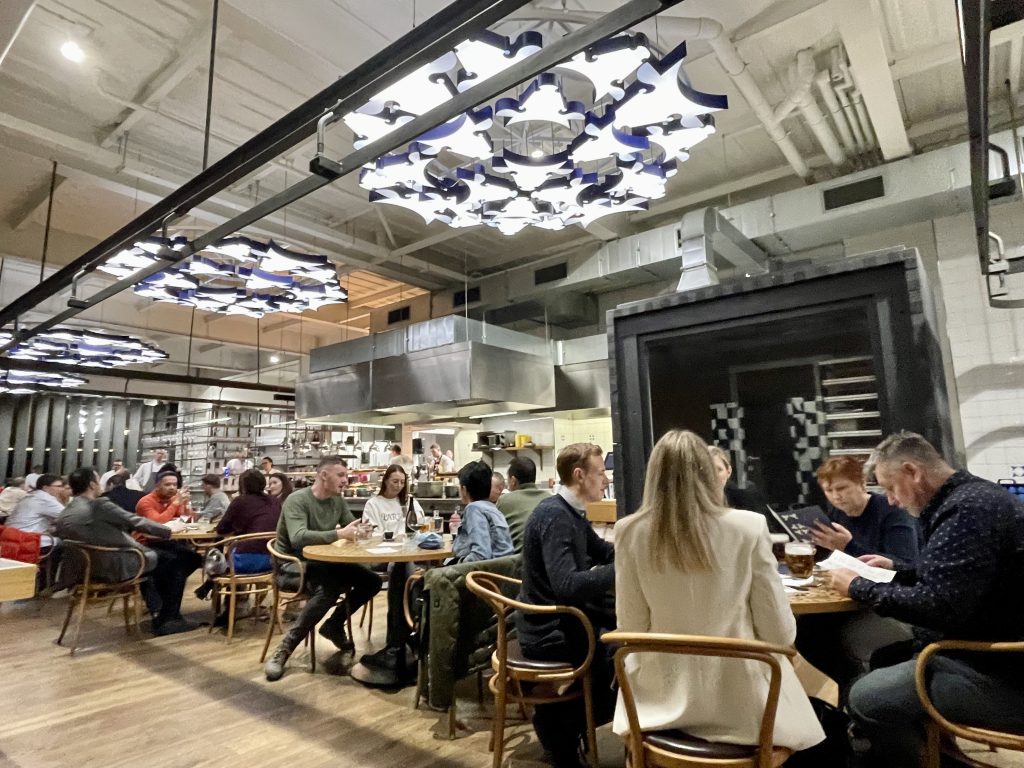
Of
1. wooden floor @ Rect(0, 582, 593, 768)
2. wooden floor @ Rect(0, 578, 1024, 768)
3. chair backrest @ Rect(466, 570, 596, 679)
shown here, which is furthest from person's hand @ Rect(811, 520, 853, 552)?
wooden floor @ Rect(0, 582, 593, 768)

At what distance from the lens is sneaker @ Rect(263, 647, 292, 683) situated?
12.7 ft

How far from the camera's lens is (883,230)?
18.9 feet

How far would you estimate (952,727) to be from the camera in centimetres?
174

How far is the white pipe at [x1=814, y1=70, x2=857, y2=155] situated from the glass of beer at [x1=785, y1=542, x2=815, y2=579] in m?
3.78

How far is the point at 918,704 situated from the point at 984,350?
460 centimetres

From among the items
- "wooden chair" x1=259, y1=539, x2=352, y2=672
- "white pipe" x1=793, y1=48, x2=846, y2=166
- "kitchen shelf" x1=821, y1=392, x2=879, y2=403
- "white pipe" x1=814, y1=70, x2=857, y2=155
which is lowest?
"wooden chair" x1=259, y1=539, x2=352, y2=672

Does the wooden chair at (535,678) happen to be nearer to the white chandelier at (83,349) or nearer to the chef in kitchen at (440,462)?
the chef in kitchen at (440,462)

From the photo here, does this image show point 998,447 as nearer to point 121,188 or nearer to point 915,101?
point 915,101

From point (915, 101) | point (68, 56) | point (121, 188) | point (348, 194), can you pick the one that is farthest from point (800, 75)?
point (121, 188)

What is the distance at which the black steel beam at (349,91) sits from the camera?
2023mm

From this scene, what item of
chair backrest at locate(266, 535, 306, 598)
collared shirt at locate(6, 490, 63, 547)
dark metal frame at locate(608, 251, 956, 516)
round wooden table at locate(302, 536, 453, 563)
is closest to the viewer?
dark metal frame at locate(608, 251, 956, 516)

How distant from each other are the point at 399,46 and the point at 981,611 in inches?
106

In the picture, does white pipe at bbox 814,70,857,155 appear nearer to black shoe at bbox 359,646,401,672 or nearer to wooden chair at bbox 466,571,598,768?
wooden chair at bbox 466,571,598,768

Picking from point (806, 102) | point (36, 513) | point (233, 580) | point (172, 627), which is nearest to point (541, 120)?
point (806, 102)
